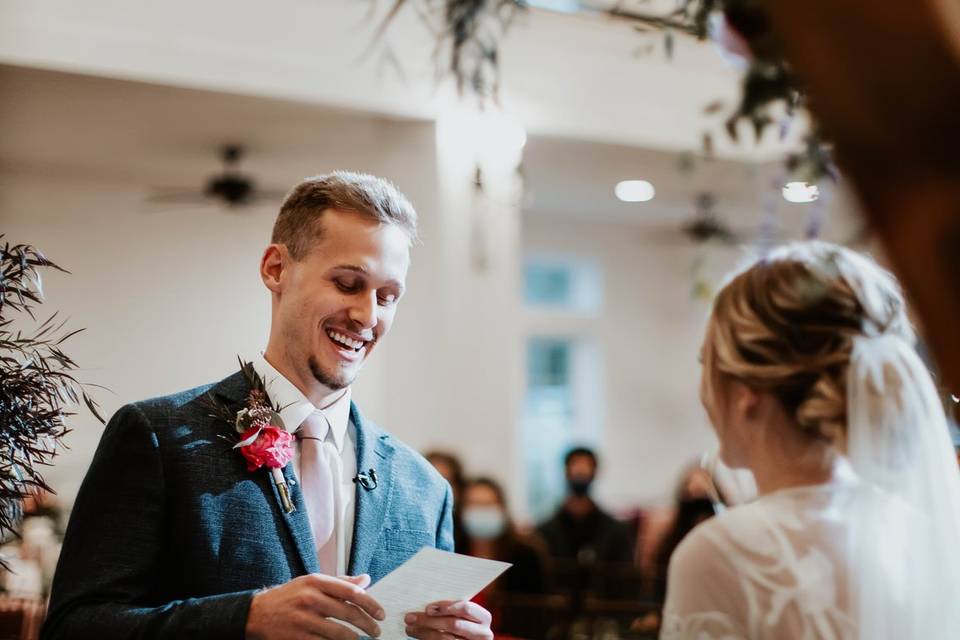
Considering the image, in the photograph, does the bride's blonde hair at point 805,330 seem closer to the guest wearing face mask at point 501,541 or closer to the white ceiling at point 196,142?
the guest wearing face mask at point 501,541

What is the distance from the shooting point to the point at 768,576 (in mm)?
1457

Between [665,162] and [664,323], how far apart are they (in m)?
4.08

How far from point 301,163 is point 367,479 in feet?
23.1

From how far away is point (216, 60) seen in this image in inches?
275

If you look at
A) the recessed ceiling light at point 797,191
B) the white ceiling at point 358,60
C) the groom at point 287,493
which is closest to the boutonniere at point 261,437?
the groom at point 287,493

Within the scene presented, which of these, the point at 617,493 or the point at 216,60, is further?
the point at 617,493

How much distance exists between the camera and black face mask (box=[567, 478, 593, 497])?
7.93m

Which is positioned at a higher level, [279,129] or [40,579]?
[279,129]

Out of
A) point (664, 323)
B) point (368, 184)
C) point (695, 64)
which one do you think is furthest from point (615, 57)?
point (368, 184)

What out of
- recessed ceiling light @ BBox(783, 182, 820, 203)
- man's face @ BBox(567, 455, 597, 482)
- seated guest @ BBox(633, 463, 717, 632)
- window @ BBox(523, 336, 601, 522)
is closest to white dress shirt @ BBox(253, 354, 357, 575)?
recessed ceiling light @ BBox(783, 182, 820, 203)

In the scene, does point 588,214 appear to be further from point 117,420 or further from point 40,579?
point 117,420

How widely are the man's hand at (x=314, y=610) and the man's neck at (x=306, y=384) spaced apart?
0.44 m

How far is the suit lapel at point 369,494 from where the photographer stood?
204 centimetres

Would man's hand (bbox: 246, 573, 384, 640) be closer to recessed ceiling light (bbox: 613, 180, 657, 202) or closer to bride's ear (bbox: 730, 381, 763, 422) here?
bride's ear (bbox: 730, 381, 763, 422)
